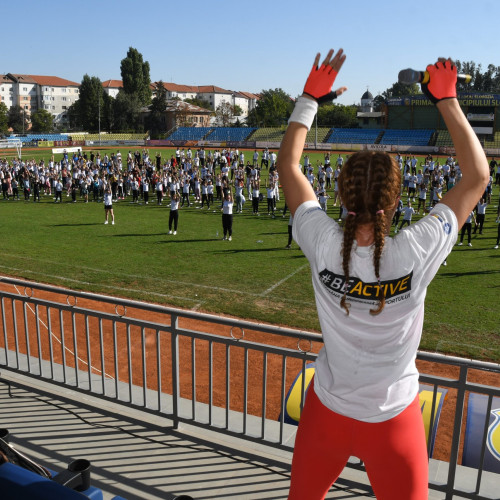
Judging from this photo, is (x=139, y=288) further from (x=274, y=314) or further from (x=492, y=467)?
(x=492, y=467)

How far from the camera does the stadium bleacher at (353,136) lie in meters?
76.1

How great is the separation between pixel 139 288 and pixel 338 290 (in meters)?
11.8

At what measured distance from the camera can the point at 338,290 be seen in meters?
1.97

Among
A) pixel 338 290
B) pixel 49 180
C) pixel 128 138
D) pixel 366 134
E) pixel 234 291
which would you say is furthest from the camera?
pixel 128 138

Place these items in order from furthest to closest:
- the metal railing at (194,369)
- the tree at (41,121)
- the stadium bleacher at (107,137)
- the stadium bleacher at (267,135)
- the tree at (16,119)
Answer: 1. the tree at (16,119)
2. the tree at (41,121)
3. the stadium bleacher at (107,137)
4. the stadium bleacher at (267,135)
5. the metal railing at (194,369)

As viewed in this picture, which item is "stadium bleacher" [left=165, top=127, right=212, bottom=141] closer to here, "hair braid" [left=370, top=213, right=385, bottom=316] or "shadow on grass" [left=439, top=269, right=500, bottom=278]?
"shadow on grass" [left=439, top=269, right=500, bottom=278]

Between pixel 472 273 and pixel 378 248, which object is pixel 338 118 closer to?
pixel 472 273

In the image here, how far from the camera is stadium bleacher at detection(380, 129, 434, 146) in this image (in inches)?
2768

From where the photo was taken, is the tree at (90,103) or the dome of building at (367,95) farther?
the dome of building at (367,95)

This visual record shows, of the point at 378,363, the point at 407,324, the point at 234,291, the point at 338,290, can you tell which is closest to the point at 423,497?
the point at 378,363

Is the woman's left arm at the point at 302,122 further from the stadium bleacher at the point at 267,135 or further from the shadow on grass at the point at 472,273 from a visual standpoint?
the stadium bleacher at the point at 267,135

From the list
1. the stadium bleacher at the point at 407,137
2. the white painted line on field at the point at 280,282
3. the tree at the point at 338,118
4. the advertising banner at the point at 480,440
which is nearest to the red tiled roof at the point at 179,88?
the tree at the point at 338,118

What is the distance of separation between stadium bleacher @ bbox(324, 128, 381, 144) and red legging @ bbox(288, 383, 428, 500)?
7591 cm

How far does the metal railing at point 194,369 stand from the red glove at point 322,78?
7.27ft
